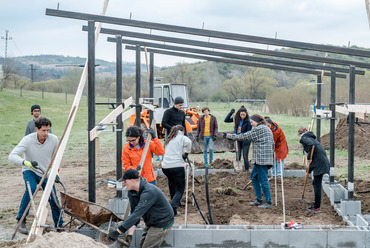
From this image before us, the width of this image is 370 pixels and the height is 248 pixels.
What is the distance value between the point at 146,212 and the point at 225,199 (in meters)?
3.46

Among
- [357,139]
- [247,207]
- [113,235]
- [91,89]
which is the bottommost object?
[247,207]

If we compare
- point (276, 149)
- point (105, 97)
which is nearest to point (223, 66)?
point (105, 97)

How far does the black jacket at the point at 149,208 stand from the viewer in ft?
16.1

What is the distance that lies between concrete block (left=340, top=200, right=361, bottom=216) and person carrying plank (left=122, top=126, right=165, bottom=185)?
10.5ft

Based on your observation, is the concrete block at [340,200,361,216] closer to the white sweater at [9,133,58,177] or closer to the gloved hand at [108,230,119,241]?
the gloved hand at [108,230,119,241]

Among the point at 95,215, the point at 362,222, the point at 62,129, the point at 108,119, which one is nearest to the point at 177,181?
the point at 108,119

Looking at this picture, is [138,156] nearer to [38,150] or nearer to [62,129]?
[38,150]

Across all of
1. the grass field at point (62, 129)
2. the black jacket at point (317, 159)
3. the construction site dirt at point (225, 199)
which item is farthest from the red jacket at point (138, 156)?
the grass field at point (62, 129)

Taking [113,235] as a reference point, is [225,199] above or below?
below

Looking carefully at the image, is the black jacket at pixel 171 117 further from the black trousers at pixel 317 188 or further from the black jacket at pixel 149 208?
the black jacket at pixel 149 208

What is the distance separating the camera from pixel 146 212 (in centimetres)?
525

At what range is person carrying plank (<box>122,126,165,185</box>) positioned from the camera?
6107 mm

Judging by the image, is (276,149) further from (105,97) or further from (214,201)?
(105,97)

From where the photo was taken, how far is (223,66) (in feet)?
351
